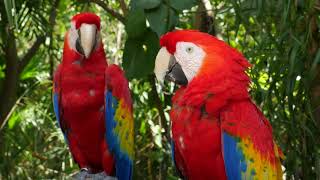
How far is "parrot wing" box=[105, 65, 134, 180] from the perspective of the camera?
1.70 metres

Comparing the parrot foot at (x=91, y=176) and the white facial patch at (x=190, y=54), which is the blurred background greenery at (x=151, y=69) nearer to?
the white facial patch at (x=190, y=54)

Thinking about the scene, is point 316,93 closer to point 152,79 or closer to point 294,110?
point 294,110

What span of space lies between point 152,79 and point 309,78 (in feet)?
2.67

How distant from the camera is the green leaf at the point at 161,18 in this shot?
1.54m

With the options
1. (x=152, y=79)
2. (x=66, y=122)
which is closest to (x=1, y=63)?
(x=152, y=79)

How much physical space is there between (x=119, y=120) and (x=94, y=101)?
0.10 meters

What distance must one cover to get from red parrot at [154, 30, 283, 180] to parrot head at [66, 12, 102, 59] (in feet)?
0.94

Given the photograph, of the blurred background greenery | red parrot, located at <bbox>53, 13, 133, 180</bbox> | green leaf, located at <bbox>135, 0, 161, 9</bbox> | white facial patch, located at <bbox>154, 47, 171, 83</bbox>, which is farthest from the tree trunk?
white facial patch, located at <bbox>154, 47, 171, 83</bbox>

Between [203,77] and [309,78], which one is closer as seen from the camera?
[203,77]

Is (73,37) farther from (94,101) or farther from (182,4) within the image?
(182,4)

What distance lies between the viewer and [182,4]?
1.53m

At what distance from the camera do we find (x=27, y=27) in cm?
263

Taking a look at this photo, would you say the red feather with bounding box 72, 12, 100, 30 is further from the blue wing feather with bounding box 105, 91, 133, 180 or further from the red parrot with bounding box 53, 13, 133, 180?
the blue wing feather with bounding box 105, 91, 133, 180

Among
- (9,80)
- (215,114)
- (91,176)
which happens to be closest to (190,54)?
(215,114)
